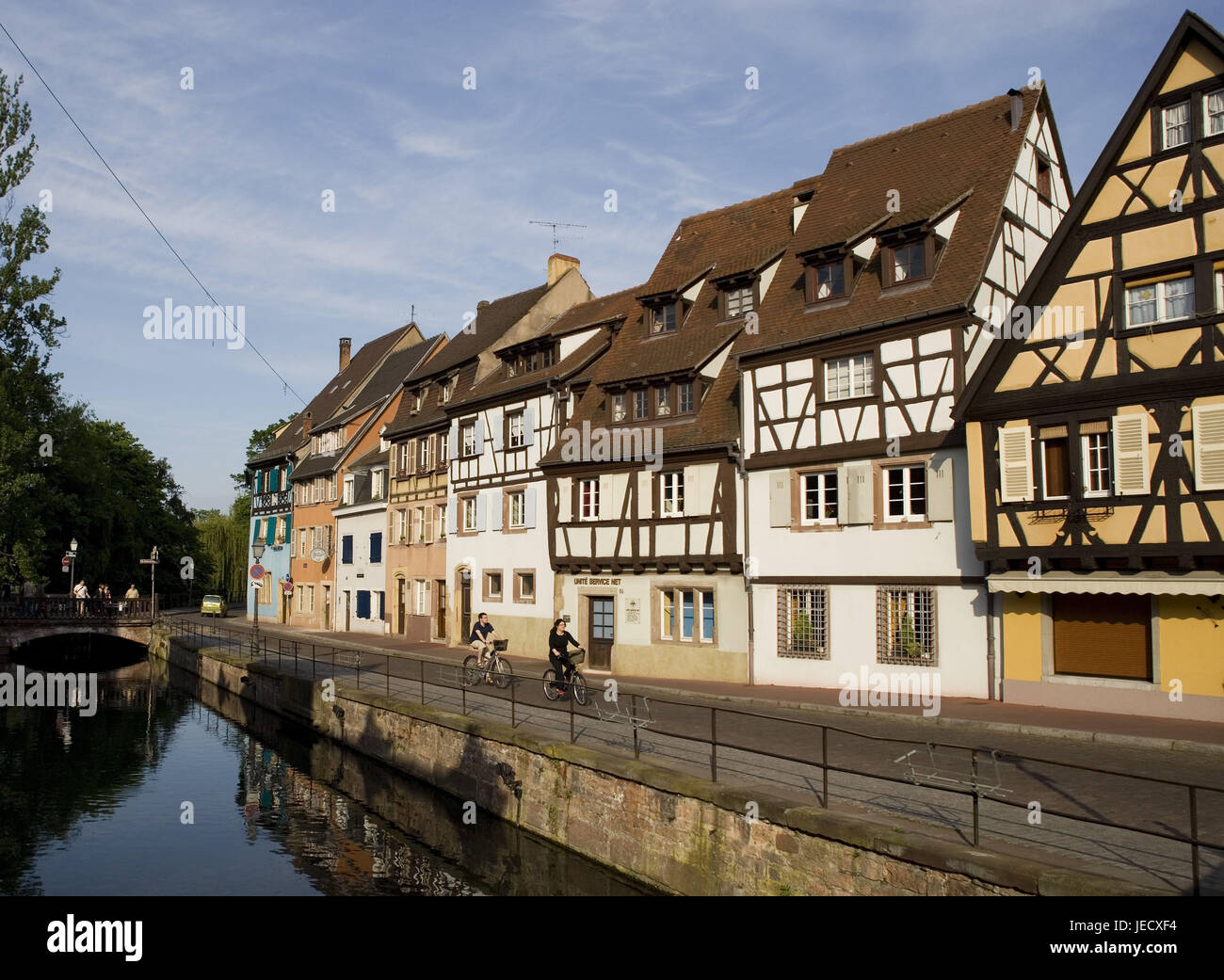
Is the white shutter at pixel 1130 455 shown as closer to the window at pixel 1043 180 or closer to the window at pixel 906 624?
the window at pixel 906 624

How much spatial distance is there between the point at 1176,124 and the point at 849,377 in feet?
24.1

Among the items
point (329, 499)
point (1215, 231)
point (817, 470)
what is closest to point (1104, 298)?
point (1215, 231)

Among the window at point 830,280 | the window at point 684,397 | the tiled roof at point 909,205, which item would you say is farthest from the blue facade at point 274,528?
the window at point 830,280

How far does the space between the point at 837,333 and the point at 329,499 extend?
32.8m

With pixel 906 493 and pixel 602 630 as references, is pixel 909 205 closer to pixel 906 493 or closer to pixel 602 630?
pixel 906 493

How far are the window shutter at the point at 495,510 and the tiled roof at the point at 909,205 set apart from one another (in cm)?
1120

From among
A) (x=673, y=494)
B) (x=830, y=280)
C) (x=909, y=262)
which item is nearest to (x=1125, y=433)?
(x=909, y=262)

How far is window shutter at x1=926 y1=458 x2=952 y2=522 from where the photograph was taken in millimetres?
19438

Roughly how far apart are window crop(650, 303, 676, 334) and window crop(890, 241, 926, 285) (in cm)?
775

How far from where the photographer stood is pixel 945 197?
21.5m

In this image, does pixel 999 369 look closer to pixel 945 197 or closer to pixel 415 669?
pixel 945 197

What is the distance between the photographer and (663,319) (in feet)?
91.7

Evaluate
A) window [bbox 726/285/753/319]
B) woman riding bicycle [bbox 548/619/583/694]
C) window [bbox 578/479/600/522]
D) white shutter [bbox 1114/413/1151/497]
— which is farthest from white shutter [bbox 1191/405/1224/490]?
window [bbox 578/479/600/522]

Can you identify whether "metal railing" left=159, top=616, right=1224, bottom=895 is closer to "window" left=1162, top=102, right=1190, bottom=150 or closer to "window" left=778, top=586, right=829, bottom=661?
"window" left=778, top=586, right=829, bottom=661
